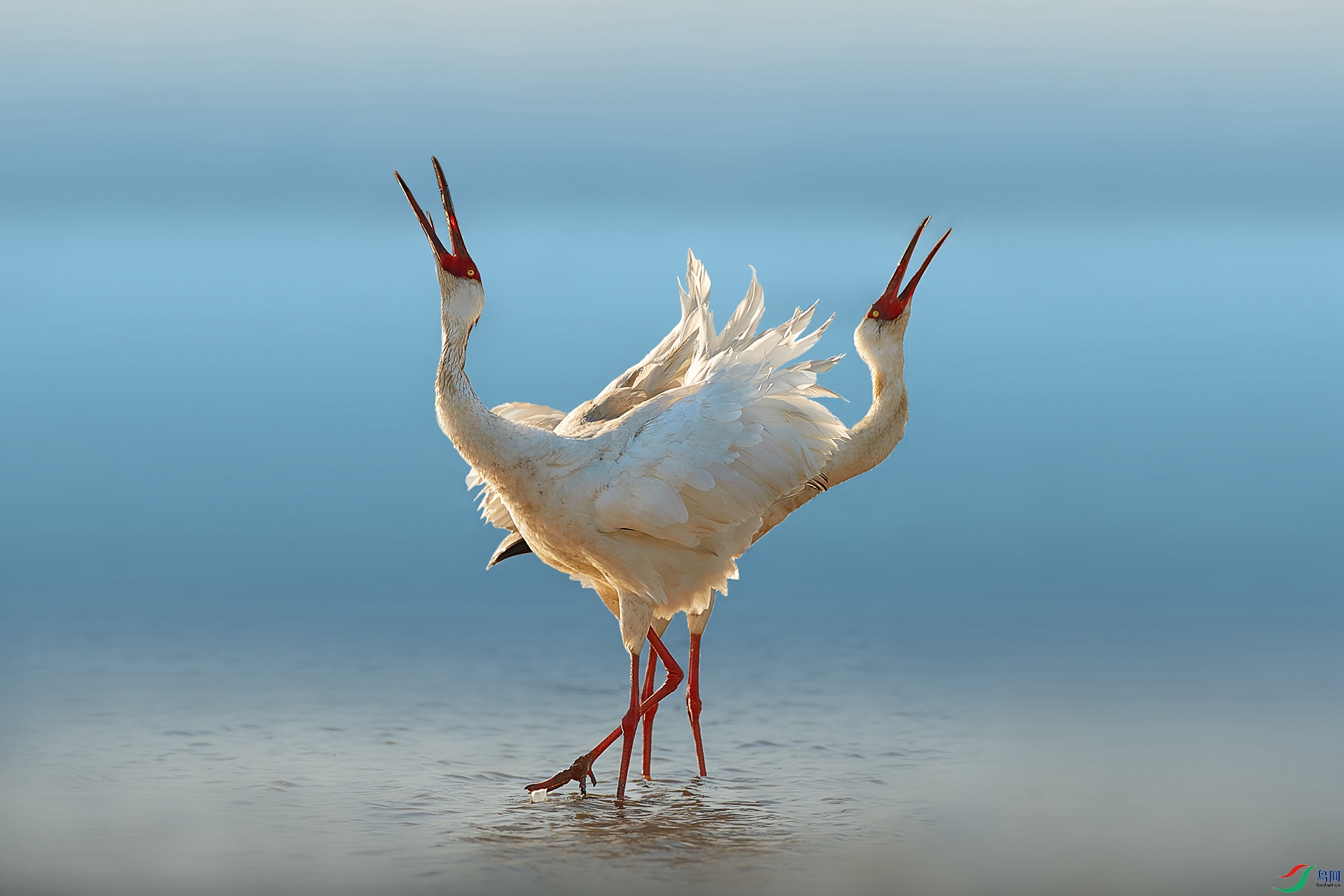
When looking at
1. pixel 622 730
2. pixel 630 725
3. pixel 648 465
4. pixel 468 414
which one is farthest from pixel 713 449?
pixel 622 730

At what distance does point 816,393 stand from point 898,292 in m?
1.20

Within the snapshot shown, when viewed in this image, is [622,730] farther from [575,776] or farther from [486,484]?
[486,484]

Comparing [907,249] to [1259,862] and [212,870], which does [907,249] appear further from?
[212,870]

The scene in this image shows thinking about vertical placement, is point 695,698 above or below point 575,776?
above

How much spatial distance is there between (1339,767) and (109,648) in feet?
24.8

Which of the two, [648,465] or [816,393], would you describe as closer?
[648,465]

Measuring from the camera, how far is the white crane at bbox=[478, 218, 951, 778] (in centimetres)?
806

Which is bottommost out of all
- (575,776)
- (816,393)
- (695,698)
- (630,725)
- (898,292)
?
(575,776)

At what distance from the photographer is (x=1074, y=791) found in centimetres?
730

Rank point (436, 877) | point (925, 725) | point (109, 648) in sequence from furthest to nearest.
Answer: point (109, 648), point (925, 725), point (436, 877)

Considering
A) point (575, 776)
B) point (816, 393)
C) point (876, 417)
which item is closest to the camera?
point (575, 776)

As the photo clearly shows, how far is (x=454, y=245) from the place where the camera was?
6750 millimetres

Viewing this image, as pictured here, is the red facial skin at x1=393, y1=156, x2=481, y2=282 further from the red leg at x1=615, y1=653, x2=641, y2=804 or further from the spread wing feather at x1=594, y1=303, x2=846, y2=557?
the red leg at x1=615, y1=653, x2=641, y2=804

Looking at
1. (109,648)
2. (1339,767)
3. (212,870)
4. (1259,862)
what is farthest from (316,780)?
(1339,767)
